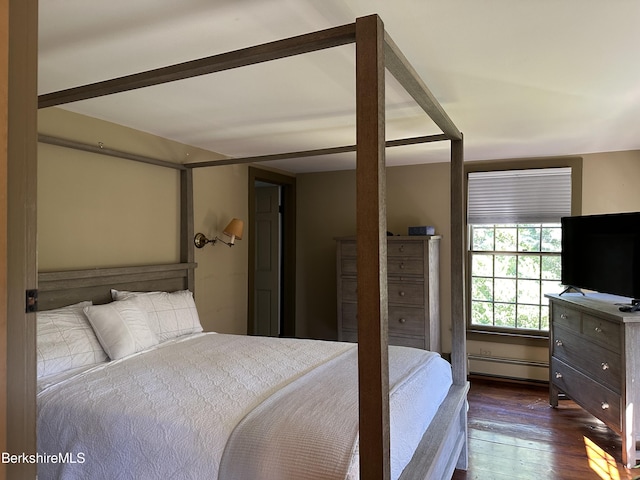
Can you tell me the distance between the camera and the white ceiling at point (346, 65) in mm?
1547

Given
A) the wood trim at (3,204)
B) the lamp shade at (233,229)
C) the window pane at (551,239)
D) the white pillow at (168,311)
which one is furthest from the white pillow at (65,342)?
the window pane at (551,239)

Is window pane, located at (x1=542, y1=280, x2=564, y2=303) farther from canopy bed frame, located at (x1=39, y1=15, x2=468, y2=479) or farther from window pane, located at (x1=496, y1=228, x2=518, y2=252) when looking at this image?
canopy bed frame, located at (x1=39, y1=15, x2=468, y2=479)

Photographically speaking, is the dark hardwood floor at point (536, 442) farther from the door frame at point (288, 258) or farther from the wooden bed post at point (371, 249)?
the door frame at point (288, 258)

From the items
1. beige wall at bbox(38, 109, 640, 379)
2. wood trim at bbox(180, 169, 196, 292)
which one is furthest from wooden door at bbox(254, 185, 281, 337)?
wood trim at bbox(180, 169, 196, 292)

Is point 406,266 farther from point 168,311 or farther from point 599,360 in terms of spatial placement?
point 168,311

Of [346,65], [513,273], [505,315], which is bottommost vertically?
[505,315]

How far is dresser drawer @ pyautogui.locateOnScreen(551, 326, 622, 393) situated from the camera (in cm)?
293

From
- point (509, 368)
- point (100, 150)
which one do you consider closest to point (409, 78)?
point (100, 150)

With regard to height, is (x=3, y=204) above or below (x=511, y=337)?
above

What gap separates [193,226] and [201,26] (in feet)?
7.49

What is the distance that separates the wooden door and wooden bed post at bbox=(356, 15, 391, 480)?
416 cm

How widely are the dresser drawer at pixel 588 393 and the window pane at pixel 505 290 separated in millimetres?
818

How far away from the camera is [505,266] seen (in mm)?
4500

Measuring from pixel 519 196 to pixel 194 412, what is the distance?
151 inches
